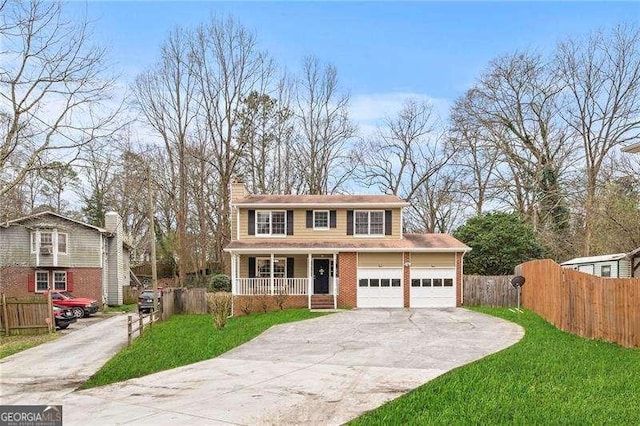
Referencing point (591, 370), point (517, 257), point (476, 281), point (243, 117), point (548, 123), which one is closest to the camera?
point (591, 370)

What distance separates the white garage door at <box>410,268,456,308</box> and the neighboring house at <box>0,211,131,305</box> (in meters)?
20.8

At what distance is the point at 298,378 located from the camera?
9.51 m

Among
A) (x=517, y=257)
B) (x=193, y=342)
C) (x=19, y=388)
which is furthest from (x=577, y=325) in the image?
(x=517, y=257)

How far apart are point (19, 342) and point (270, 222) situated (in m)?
11.6

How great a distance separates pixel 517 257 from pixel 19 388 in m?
24.7

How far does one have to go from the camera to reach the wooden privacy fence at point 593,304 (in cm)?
1186

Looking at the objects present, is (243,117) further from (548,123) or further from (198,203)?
(548,123)

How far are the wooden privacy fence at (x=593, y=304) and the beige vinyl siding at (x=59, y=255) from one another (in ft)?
89.3

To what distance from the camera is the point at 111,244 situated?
36750mm

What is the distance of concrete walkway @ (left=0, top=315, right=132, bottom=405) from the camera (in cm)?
916

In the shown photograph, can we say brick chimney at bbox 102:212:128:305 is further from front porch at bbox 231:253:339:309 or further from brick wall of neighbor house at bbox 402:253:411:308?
brick wall of neighbor house at bbox 402:253:411:308

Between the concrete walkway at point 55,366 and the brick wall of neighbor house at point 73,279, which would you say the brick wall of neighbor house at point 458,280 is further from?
the brick wall of neighbor house at point 73,279

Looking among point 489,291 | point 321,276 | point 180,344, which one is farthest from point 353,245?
point 180,344

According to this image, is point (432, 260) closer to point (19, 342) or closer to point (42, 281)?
point (19, 342)
